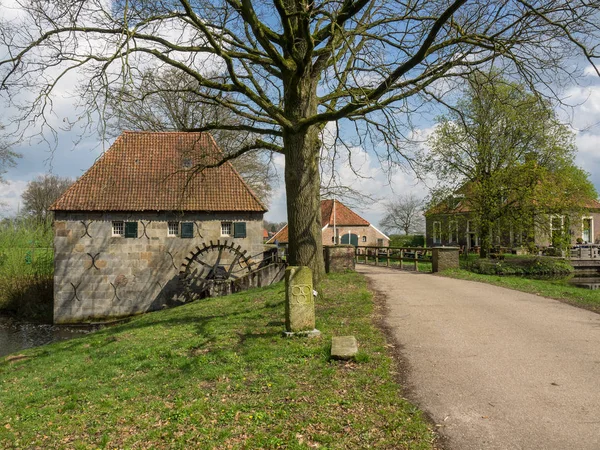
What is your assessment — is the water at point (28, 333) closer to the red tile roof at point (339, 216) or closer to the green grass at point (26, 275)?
the green grass at point (26, 275)

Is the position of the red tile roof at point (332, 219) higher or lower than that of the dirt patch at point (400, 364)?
higher

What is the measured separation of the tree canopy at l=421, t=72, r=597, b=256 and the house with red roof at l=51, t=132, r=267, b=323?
12.4m

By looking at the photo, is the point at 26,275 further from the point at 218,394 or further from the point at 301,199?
the point at 218,394

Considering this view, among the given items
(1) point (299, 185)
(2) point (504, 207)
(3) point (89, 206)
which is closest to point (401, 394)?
(1) point (299, 185)

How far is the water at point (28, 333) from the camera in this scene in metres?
16.8

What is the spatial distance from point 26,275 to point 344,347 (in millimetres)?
22756

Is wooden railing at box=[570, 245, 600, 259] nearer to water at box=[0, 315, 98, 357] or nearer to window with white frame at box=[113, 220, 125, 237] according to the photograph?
window with white frame at box=[113, 220, 125, 237]

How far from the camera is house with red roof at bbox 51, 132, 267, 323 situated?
2064 cm

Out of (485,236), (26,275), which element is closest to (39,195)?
(26,275)

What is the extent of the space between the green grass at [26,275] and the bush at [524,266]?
21.6 m

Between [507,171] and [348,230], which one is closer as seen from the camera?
[507,171]

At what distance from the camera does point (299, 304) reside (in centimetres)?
795

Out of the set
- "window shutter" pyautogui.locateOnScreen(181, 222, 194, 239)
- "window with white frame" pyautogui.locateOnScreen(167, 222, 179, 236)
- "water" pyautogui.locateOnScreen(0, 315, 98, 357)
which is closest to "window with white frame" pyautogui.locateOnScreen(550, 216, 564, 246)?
"window shutter" pyautogui.locateOnScreen(181, 222, 194, 239)

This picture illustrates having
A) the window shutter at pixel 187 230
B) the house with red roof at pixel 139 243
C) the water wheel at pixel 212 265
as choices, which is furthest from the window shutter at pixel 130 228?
the water wheel at pixel 212 265
